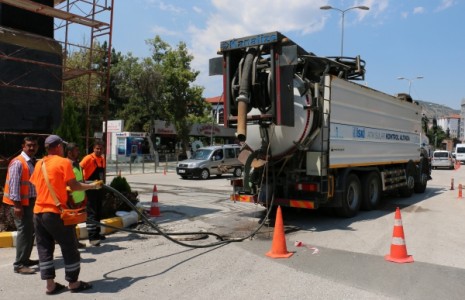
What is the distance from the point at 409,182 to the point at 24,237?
39.0 feet

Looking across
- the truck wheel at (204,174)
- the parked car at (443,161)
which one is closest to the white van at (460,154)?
the parked car at (443,161)

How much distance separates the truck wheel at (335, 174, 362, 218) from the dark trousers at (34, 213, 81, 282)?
608 cm

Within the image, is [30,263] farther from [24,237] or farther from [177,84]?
[177,84]

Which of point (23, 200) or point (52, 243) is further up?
point (23, 200)

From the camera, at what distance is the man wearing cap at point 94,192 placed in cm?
702

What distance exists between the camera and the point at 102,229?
7.79 metres

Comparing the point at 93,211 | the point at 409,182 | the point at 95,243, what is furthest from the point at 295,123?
the point at 409,182

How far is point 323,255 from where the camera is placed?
21.2 feet

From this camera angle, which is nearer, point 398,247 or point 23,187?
point 23,187

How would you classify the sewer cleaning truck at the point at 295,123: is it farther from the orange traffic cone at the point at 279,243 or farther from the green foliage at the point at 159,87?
the green foliage at the point at 159,87

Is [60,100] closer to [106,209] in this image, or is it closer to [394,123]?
[106,209]

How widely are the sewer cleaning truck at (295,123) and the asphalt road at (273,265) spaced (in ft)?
2.34

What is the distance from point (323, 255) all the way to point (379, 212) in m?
4.76

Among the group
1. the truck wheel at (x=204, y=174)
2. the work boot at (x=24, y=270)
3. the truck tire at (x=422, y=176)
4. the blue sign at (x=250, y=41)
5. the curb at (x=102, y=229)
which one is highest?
the blue sign at (x=250, y=41)
